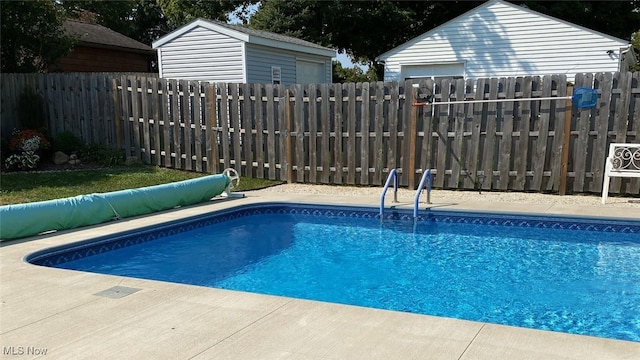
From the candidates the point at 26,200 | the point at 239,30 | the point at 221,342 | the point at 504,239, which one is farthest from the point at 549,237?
→ the point at 239,30

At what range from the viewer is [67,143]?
11.1 m

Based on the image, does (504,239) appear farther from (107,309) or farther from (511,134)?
(107,309)

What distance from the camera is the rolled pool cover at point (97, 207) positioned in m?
5.84

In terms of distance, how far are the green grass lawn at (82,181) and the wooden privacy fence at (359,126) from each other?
1.77 feet

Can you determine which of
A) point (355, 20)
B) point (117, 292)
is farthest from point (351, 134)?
point (355, 20)

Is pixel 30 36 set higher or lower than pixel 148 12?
lower

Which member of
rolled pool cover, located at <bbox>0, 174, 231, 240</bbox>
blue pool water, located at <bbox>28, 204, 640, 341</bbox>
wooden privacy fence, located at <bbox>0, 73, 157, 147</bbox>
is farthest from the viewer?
wooden privacy fence, located at <bbox>0, 73, 157, 147</bbox>

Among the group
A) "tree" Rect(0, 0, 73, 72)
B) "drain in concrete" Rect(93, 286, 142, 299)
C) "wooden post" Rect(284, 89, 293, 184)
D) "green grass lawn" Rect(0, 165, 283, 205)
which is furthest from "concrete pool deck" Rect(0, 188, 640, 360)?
"tree" Rect(0, 0, 73, 72)

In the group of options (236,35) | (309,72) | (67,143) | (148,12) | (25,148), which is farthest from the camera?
(148,12)

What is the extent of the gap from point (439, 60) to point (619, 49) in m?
5.14

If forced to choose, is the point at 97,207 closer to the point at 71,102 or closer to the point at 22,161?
the point at 22,161

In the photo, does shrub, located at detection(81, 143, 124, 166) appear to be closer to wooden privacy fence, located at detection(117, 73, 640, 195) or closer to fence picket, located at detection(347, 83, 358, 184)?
wooden privacy fence, located at detection(117, 73, 640, 195)

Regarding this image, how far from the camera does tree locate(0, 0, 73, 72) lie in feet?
39.9

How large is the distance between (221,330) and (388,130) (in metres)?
6.70
